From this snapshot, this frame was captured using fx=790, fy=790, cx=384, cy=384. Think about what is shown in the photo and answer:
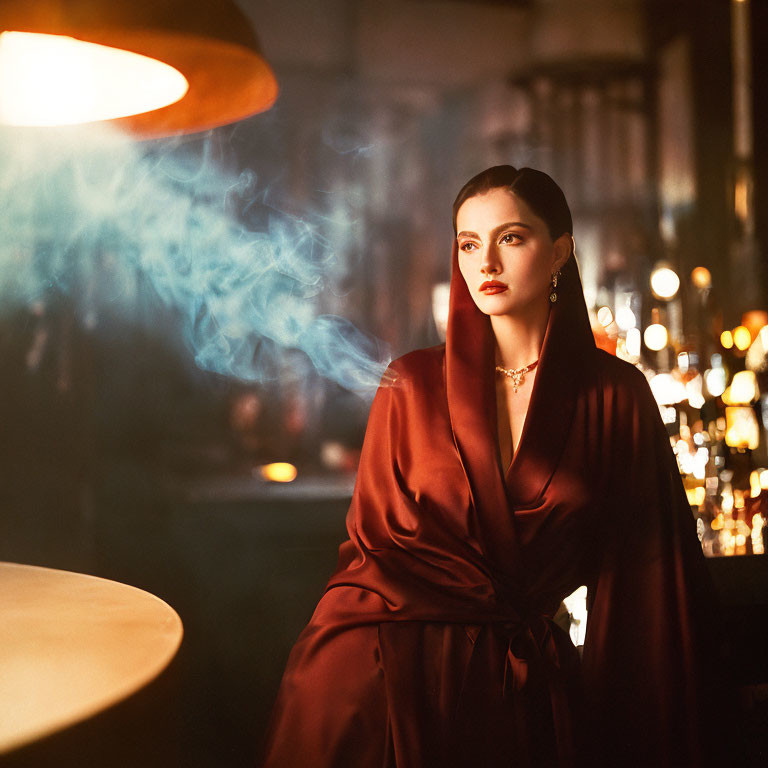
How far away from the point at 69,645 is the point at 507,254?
959 millimetres

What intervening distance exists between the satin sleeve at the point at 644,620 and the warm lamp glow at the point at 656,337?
0.28 m

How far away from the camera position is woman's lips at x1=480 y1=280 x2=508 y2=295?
1.40 metres

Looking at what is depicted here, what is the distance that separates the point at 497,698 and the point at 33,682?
719mm

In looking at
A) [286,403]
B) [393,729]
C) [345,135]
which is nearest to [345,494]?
[286,403]

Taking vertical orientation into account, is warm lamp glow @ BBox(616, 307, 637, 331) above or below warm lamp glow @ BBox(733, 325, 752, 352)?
above

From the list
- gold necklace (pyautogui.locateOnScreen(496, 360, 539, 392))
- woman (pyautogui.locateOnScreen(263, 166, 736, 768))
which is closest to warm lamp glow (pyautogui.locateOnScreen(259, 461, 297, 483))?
woman (pyautogui.locateOnScreen(263, 166, 736, 768))

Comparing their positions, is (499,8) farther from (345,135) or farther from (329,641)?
(329,641)

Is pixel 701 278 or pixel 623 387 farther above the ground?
pixel 701 278

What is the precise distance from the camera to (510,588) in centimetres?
134

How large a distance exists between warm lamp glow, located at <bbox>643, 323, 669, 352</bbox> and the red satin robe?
9.8 inches

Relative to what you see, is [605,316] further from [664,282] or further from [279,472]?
[279,472]

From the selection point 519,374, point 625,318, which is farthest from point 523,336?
point 625,318

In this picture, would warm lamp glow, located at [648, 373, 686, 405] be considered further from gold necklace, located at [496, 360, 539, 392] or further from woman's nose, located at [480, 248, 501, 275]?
woman's nose, located at [480, 248, 501, 275]

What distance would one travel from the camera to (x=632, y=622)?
4.58ft
